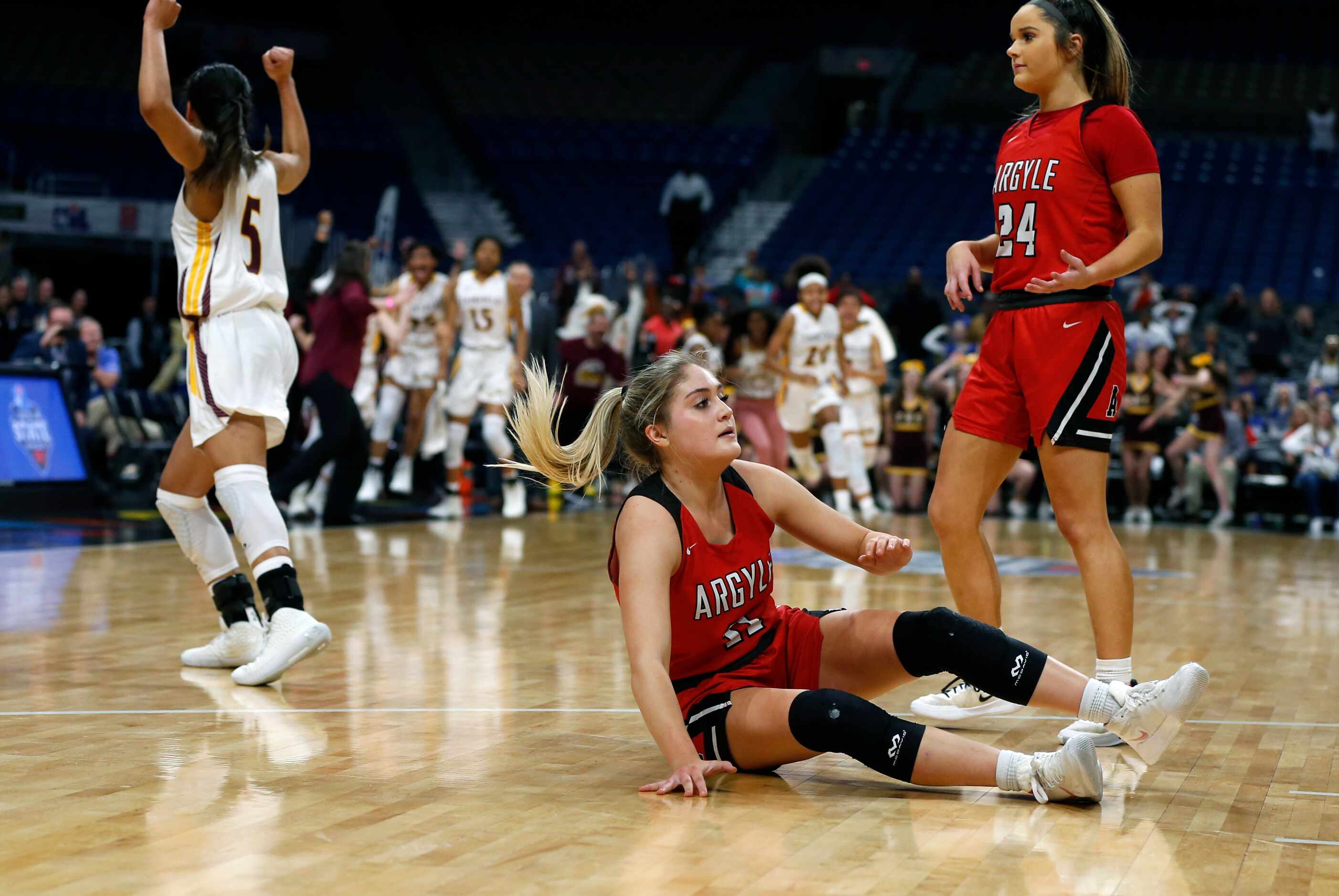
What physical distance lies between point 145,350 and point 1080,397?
13039mm

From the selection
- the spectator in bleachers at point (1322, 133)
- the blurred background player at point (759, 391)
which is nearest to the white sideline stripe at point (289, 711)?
the blurred background player at point (759, 391)

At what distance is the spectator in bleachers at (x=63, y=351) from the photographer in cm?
1166

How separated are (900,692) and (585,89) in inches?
931

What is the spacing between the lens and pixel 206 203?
432cm

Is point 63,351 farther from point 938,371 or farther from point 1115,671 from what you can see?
point 1115,671

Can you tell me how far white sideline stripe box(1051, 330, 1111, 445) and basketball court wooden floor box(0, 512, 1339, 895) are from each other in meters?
0.74

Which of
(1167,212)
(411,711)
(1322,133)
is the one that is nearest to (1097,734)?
(411,711)

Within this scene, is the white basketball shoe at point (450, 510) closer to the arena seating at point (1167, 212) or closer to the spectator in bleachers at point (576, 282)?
the spectator in bleachers at point (576, 282)

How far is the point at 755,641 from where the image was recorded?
321cm

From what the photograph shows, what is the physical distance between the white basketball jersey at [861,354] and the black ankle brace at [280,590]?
8.85 metres

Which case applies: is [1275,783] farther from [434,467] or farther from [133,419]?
[133,419]

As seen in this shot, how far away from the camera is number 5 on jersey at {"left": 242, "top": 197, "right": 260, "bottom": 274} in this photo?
439 cm

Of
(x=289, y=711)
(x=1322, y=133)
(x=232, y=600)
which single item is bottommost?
(x=289, y=711)

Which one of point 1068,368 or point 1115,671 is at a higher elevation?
point 1068,368
